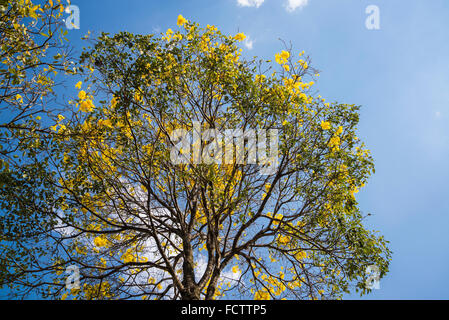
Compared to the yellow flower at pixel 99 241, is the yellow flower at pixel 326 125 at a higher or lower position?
higher

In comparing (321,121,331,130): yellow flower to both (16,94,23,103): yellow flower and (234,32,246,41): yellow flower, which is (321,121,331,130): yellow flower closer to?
(234,32,246,41): yellow flower

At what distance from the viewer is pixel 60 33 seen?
3.59 meters

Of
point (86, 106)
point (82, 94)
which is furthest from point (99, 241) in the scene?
point (82, 94)

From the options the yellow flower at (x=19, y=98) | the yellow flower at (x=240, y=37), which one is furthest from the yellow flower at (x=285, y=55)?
Result: the yellow flower at (x=19, y=98)

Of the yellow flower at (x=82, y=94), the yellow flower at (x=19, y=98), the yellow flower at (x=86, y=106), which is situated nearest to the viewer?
the yellow flower at (x=19, y=98)

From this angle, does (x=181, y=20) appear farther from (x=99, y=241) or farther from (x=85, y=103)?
(x=99, y=241)

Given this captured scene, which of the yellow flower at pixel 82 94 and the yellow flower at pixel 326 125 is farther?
the yellow flower at pixel 326 125

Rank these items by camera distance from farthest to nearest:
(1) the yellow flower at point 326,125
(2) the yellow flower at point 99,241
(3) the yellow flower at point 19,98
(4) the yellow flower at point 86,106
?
(2) the yellow flower at point 99,241
(1) the yellow flower at point 326,125
(4) the yellow flower at point 86,106
(3) the yellow flower at point 19,98

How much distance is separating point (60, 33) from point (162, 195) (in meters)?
3.52

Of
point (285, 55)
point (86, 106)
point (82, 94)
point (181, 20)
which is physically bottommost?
point (86, 106)

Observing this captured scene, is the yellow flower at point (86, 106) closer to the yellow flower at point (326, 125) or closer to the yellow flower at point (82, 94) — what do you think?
the yellow flower at point (82, 94)

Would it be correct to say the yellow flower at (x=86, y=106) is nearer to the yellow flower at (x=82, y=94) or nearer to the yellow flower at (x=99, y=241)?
the yellow flower at (x=82, y=94)

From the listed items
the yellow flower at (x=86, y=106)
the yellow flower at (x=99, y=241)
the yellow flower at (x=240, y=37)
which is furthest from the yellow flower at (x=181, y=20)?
the yellow flower at (x=99, y=241)

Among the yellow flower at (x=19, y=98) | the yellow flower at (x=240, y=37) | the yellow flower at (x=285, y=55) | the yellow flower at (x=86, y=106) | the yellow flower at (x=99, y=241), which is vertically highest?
the yellow flower at (x=240, y=37)
